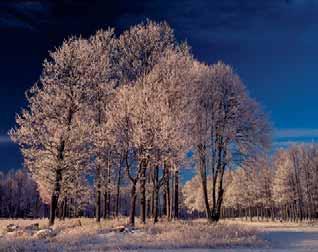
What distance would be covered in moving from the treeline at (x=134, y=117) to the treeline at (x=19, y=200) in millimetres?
82016

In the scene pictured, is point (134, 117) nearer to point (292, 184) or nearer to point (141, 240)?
point (141, 240)

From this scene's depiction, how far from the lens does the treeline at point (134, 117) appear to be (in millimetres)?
31422

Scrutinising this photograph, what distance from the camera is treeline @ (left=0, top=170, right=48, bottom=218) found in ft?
367

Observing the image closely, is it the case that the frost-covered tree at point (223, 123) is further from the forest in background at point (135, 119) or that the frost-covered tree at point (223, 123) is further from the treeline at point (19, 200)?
the treeline at point (19, 200)

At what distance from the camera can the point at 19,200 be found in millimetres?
113188

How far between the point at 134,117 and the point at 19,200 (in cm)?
9252

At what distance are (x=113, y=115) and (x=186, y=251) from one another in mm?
16644

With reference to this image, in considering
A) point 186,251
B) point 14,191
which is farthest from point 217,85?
point 14,191

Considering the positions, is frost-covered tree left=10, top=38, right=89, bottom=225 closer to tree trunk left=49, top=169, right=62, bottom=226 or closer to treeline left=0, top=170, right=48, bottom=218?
tree trunk left=49, top=169, right=62, bottom=226

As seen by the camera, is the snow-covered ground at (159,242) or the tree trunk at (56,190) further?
the tree trunk at (56,190)

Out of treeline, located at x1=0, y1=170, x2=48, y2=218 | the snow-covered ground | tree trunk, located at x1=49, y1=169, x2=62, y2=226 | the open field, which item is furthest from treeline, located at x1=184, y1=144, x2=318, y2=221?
treeline, located at x1=0, y1=170, x2=48, y2=218

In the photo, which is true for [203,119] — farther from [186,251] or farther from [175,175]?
[186,251]

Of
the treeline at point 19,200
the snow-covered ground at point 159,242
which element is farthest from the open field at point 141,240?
the treeline at point 19,200

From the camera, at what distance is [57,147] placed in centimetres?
3338
